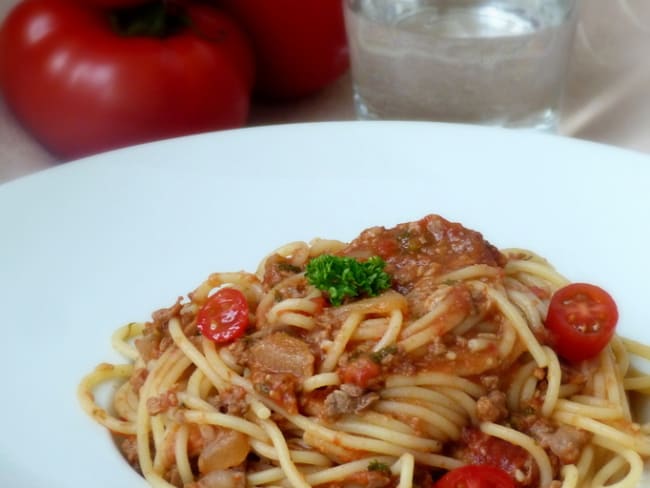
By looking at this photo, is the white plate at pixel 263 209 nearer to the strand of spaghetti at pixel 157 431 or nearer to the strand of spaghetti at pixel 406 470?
the strand of spaghetti at pixel 157 431

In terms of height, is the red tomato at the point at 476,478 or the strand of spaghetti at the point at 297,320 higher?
the strand of spaghetti at the point at 297,320

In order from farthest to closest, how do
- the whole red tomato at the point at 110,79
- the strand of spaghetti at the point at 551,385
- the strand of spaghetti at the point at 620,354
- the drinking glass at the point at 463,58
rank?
1. the whole red tomato at the point at 110,79
2. the drinking glass at the point at 463,58
3. the strand of spaghetti at the point at 620,354
4. the strand of spaghetti at the point at 551,385

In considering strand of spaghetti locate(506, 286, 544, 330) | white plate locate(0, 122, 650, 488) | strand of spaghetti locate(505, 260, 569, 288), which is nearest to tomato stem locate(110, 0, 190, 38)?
white plate locate(0, 122, 650, 488)

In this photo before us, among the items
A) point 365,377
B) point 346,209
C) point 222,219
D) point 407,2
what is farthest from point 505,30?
point 365,377

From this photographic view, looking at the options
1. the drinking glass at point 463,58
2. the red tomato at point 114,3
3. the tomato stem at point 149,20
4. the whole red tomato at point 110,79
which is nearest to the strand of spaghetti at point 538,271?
the drinking glass at point 463,58

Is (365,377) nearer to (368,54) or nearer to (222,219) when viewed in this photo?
(222,219)

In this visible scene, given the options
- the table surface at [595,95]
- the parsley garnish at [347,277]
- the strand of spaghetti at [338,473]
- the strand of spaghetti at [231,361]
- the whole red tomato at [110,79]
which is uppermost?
the parsley garnish at [347,277]
